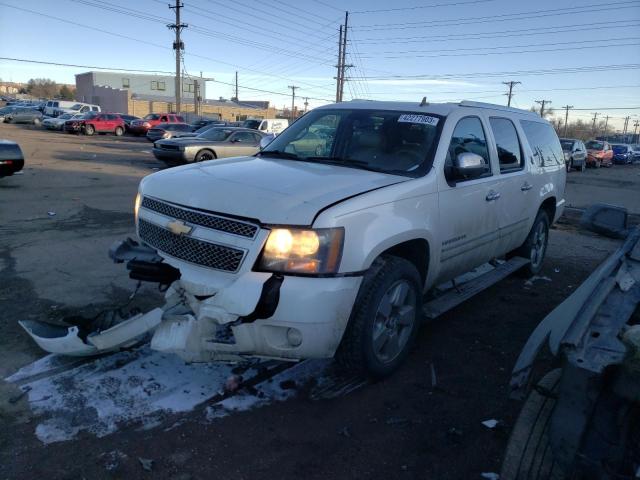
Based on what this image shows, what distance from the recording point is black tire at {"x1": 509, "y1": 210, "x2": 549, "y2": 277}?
5.93 metres

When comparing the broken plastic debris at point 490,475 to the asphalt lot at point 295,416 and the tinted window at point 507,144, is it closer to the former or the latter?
the asphalt lot at point 295,416

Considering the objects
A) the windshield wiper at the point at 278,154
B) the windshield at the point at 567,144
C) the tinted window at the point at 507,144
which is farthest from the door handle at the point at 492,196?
the windshield at the point at 567,144

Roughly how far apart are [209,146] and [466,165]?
13612mm

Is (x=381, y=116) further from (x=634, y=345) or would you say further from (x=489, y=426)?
(x=634, y=345)

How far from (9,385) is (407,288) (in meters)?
2.78

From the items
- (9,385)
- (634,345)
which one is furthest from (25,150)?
(634,345)

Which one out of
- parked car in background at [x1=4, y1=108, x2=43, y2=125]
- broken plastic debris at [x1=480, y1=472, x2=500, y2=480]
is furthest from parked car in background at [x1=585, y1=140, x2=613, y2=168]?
parked car in background at [x1=4, y1=108, x2=43, y2=125]

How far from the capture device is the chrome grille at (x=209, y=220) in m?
2.91

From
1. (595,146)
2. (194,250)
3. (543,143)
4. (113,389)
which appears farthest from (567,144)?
(113,389)

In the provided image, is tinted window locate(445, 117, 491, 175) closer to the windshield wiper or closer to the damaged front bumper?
the windshield wiper

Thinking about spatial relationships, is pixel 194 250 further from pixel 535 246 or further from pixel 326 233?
pixel 535 246

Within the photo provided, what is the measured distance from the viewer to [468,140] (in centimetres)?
441

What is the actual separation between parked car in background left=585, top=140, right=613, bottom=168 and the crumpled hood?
34009 millimetres

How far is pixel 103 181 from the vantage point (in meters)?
12.7
